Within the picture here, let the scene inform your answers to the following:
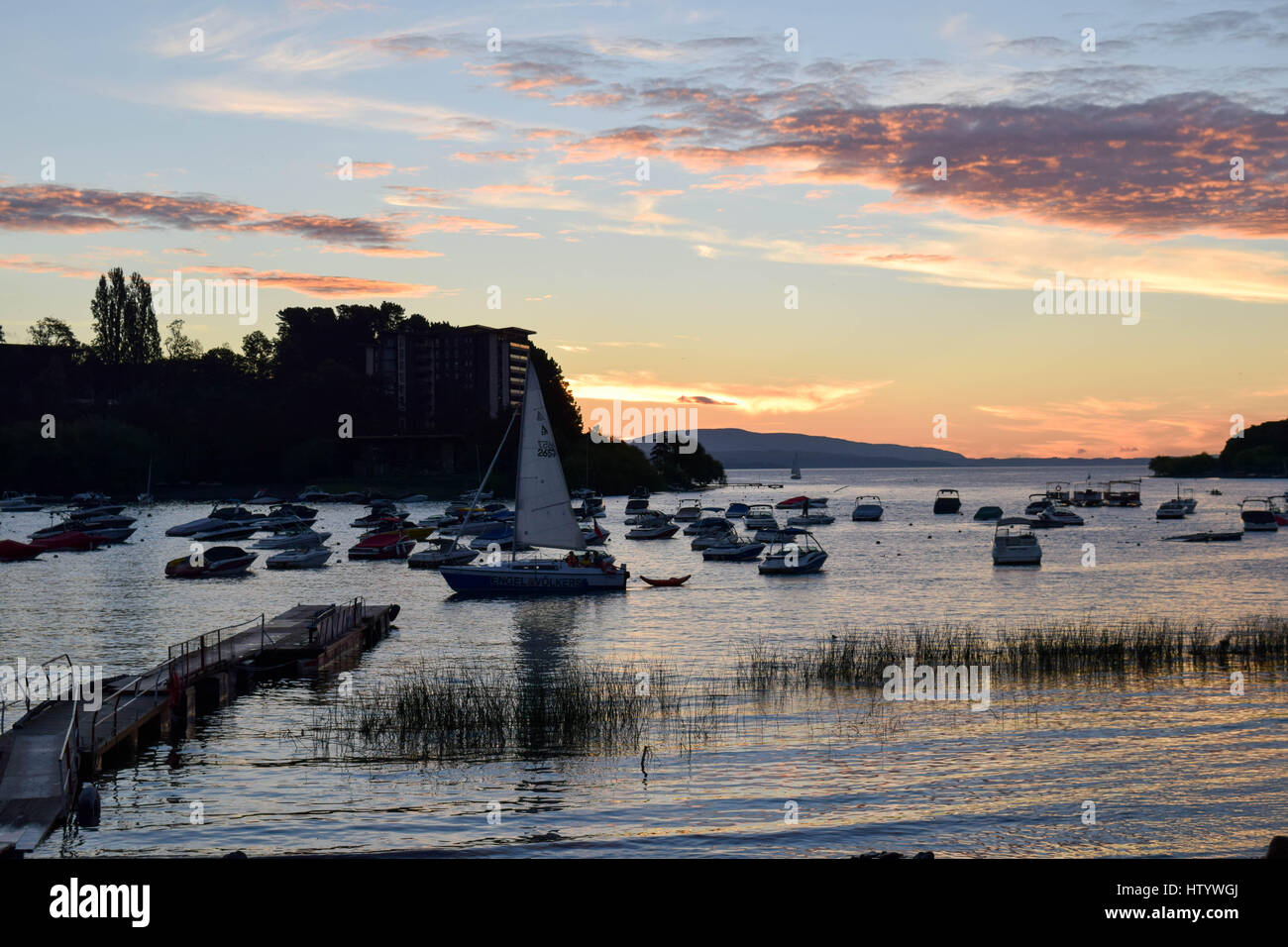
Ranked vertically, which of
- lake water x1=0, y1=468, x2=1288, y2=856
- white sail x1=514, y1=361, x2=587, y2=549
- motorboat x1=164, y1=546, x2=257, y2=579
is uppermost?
white sail x1=514, y1=361, x2=587, y2=549

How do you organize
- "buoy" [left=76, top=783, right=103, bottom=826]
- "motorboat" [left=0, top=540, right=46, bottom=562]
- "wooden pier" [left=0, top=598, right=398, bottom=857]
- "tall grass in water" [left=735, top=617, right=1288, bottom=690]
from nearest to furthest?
"buoy" [left=76, top=783, right=103, bottom=826] < "wooden pier" [left=0, top=598, right=398, bottom=857] < "tall grass in water" [left=735, top=617, right=1288, bottom=690] < "motorboat" [left=0, top=540, right=46, bottom=562]

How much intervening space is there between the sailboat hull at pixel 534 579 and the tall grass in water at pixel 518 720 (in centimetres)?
3203

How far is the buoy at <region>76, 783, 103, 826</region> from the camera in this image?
23.4 metres

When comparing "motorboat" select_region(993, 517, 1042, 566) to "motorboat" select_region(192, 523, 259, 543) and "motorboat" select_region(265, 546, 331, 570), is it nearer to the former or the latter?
"motorboat" select_region(265, 546, 331, 570)

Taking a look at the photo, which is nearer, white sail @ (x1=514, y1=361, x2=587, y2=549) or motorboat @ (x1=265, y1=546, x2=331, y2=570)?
white sail @ (x1=514, y1=361, x2=587, y2=549)

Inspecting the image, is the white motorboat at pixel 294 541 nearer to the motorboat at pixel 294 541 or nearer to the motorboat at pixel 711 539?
the motorboat at pixel 294 541

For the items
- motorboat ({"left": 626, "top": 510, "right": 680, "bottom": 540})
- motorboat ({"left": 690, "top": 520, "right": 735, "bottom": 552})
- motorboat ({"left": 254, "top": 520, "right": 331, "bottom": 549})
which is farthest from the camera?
motorboat ({"left": 626, "top": 510, "right": 680, "bottom": 540})

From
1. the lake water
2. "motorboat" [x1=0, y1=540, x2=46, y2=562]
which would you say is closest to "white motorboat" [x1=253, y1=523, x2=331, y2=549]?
"motorboat" [x1=0, y1=540, x2=46, y2=562]

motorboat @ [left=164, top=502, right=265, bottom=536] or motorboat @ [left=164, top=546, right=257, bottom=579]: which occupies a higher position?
motorboat @ [left=164, top=502, right=265, bottom=536]

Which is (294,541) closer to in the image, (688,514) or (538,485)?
(538,485)

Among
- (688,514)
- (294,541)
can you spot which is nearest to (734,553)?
(294,541)

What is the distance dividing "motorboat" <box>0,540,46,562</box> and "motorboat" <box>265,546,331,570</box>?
24.7 meters
